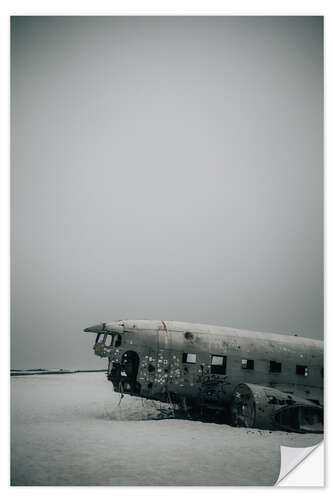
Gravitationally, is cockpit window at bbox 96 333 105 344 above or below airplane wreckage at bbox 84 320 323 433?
above

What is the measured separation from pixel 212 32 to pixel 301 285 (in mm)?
4991

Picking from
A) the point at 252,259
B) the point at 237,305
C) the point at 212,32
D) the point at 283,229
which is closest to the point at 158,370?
the point at 237,305

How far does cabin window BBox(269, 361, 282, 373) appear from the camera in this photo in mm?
10172

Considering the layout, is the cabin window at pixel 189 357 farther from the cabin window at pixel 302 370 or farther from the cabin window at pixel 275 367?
the cabin window at pixel 302 370

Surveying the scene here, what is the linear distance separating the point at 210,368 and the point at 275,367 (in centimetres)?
146

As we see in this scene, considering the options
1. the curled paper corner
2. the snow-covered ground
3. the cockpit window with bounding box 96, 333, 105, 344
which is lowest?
the curled paper corner

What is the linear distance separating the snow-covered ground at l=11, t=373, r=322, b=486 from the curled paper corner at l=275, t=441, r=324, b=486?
11 cm

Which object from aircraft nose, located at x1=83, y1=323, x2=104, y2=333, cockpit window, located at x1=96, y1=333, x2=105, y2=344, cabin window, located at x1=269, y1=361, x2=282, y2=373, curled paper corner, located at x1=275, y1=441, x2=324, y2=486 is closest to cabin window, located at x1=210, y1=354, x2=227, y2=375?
cabin window, located at x1=269, y1=361, x2=282, y2=373

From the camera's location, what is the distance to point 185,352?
10.1 meters

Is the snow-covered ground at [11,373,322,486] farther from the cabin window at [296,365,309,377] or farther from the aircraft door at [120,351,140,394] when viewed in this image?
the cabin window at [296,365,309,377]

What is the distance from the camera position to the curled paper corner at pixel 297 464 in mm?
7520

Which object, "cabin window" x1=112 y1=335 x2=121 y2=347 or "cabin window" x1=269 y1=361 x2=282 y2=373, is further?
"cabin window" x1=269 y1=361 x2=282 y2=373

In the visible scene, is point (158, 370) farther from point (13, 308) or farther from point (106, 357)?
point (13, 308)

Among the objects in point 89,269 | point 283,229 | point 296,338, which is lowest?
point 296,338
